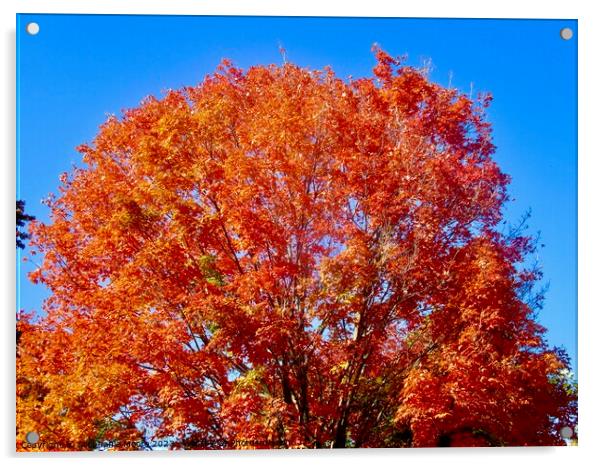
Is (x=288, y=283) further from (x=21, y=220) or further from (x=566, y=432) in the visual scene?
(x=566, y=432)

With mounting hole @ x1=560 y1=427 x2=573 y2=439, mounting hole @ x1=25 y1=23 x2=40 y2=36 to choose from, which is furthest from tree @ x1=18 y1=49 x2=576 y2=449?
mounting hole @ x1=25 y1=23 x2=40 y2=36

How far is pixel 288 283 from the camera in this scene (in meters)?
6.07

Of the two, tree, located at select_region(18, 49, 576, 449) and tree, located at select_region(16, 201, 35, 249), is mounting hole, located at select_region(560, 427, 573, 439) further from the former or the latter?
tree, located at select_region(16, 201, 35, 249)

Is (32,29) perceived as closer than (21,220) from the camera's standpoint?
No

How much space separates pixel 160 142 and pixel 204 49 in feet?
2.61

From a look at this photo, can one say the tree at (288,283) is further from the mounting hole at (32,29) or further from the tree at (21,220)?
the mounting hole at (32,29)

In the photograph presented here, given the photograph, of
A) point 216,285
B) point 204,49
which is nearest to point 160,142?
point 204,49

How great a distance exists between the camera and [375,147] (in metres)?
6.31

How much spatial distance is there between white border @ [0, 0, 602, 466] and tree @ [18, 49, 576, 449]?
0.11 metres

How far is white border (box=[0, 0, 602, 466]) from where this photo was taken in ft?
19.2
